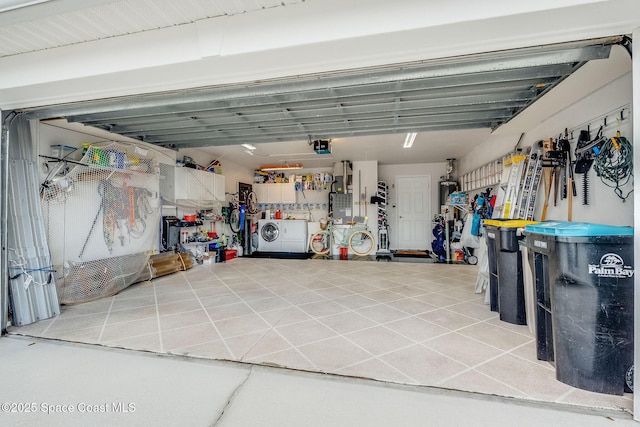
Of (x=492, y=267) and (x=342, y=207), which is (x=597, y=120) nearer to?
(x=492, y=267)

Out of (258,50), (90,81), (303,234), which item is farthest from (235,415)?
(303,234)

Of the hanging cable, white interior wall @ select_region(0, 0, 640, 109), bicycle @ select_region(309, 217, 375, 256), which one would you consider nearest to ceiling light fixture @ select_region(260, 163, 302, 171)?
bicycle @ select_region(309, 217, 375, 256)

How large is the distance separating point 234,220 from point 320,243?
256 cm

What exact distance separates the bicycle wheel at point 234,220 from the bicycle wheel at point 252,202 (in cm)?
59

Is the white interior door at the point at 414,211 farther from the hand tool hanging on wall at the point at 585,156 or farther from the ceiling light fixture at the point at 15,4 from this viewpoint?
the ceiling light fixture at the point at 15,4

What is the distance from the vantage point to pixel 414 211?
8.00 m

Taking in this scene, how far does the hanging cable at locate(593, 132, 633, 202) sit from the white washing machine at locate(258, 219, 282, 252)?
676 cm

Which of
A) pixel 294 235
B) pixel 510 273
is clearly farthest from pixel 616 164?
pixel 294 235

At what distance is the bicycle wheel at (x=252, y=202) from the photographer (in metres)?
8.04

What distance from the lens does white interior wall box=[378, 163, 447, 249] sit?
309 inches

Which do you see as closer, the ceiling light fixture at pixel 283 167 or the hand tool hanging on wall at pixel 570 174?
the hand tool hanging on wall at pixel 570 174

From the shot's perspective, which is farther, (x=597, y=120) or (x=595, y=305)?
(x=597, y=120)

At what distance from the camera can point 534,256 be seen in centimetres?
205

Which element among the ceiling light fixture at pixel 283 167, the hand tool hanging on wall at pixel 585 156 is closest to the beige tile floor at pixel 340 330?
the hand tool hanging on wall at pixel 585 156
